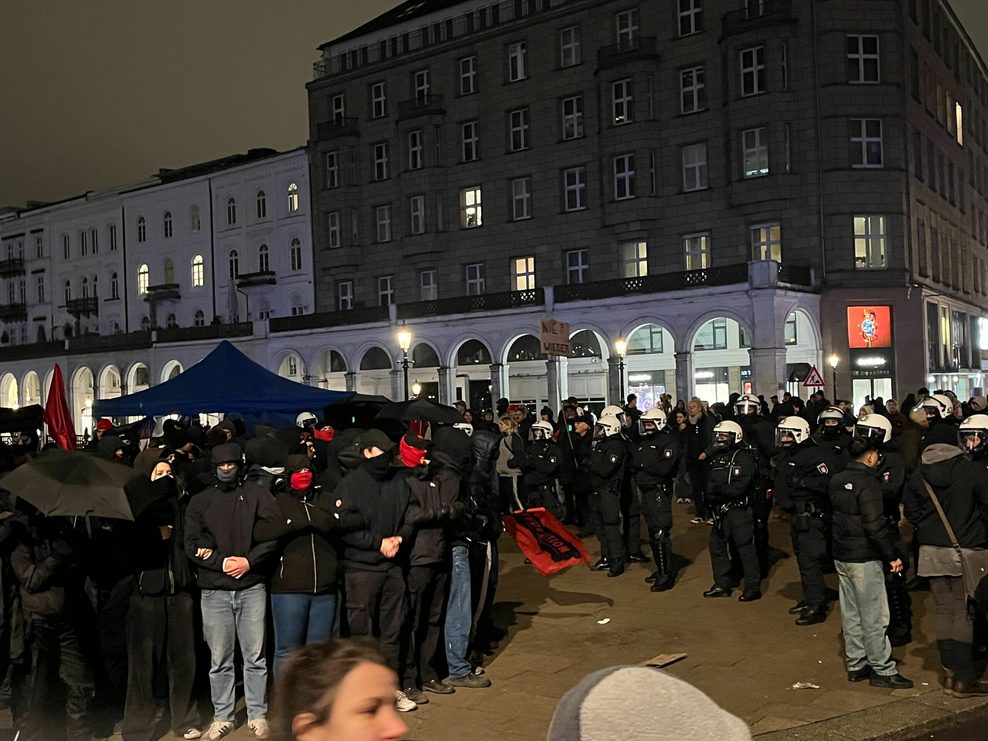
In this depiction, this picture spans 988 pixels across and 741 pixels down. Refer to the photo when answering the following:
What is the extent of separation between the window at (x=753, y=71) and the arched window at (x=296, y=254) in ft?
79.3

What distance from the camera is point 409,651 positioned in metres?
8.73

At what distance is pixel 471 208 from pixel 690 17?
12.5 metres

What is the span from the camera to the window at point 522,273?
4625 centimetres

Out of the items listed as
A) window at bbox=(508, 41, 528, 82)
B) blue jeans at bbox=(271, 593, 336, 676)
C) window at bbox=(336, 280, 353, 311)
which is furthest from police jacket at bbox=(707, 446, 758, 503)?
window at bbox=(336, 280, 353, 311)

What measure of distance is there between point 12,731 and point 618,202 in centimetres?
3752

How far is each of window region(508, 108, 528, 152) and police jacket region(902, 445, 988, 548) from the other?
129 ft

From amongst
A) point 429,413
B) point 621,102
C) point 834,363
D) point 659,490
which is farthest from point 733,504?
point 621,102

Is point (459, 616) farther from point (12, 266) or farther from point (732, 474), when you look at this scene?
point (12, 266)

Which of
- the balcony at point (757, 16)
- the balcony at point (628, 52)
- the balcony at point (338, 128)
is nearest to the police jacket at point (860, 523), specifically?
the balcony at point (757, 16)

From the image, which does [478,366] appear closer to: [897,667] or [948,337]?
[948,337]

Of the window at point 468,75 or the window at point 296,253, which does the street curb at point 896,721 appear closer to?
the window at point 468,75

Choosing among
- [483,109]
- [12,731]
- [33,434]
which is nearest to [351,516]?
[12,731]

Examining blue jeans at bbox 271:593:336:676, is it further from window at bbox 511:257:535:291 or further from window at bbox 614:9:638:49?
window at bbox 511:257:535:291

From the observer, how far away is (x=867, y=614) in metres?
8.41
